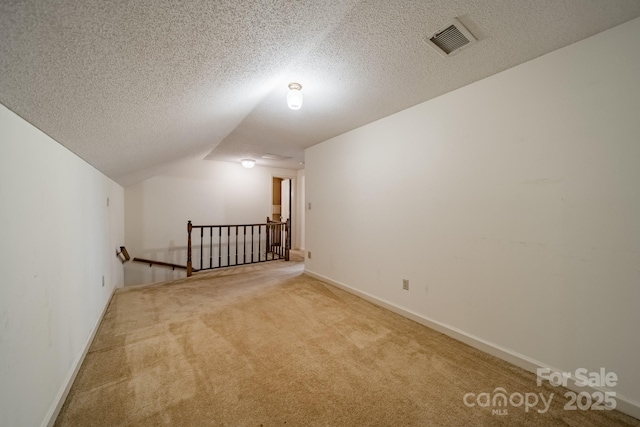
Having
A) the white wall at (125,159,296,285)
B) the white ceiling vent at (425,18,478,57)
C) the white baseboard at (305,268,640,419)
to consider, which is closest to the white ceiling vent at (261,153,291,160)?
the white wall at (125,159,296,285)

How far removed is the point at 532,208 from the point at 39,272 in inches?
125

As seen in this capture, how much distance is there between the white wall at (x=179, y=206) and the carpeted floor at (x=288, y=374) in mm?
2339

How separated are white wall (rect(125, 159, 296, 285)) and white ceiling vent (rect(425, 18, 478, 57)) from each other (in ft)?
16.1

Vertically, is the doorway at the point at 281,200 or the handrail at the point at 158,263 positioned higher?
the doorway at the point at 281,200

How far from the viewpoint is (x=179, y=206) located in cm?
510

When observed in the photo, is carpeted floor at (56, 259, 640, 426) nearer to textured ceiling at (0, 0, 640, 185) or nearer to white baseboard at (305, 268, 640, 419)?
white baseboard at (305, 268, 640, 419)

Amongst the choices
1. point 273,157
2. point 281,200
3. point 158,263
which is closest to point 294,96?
point 273,157

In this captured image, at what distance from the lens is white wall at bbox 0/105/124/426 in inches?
39.2

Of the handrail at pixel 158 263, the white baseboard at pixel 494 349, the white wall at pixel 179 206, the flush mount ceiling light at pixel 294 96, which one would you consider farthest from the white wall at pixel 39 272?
the white wall at pixel 179 206

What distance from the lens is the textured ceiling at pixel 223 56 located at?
0.71 metres

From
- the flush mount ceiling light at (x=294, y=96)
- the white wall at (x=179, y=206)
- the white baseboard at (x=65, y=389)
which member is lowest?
the white baseboard at (x=65, y=389)

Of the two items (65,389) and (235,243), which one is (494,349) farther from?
(235,243)

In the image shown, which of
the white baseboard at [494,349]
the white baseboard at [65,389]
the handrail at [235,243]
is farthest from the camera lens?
the handrail at [235,243]

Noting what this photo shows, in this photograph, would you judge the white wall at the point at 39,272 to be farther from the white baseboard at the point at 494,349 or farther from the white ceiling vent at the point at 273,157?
the white ceiling vent at the point at 273,157
